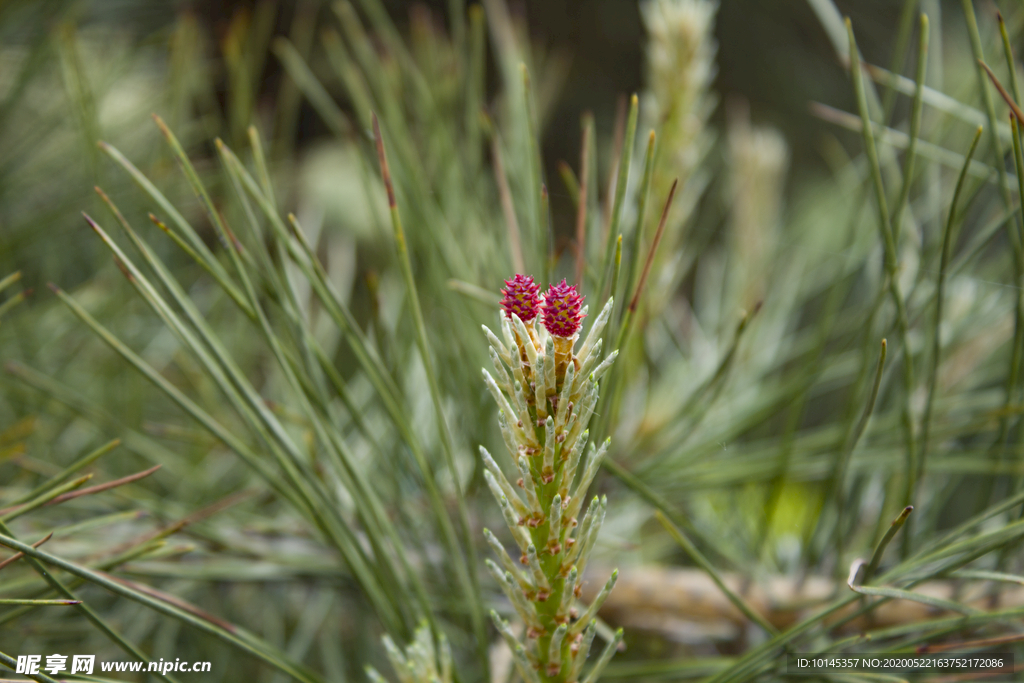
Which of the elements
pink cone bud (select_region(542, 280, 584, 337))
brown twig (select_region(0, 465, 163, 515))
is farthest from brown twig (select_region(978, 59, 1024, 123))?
brown twig (select_region(0, 465, 163, 515))

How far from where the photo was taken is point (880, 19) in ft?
2.29

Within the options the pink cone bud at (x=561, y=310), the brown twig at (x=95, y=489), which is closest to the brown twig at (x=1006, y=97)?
the pink cone bud at (x=561, y=310)

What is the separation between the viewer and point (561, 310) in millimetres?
132

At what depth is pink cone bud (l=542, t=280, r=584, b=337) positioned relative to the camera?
0.43ft

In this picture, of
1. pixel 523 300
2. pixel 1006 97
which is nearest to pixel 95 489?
pixel 523 300

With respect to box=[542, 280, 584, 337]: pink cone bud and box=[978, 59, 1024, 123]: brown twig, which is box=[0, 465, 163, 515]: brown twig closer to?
box=[542, 280, 584, 337]: pink cone bud

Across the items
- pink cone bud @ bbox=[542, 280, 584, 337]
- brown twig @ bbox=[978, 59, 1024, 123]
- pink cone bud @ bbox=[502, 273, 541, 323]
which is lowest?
pink cone bud @ bbox=[542, 280, 584, 337]

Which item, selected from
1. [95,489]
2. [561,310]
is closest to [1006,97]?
[561,310]

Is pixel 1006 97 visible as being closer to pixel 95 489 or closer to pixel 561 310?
pixel 561 310

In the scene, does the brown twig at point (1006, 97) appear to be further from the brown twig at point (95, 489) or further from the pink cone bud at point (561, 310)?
the brown twig at point (95, 489)

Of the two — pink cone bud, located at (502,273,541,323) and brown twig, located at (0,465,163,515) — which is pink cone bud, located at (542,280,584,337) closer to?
pink cone bud, located at (502,273,541,323)

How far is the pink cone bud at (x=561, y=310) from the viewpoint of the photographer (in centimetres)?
13

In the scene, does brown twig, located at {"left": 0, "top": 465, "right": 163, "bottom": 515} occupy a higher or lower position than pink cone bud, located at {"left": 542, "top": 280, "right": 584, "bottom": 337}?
lower

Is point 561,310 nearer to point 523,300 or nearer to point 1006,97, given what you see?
point 523,300
